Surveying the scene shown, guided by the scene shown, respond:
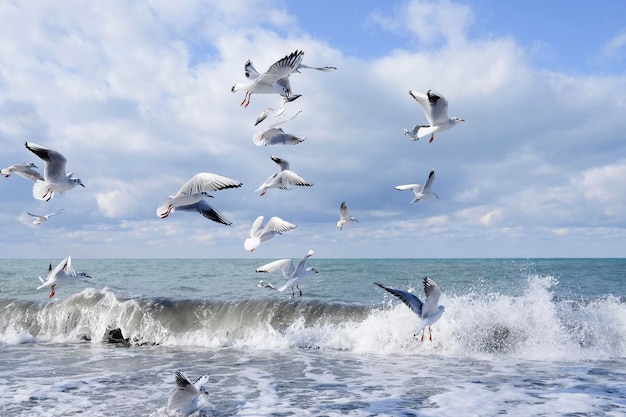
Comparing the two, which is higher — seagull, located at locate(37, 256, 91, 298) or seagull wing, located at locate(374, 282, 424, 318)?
seagull, located at locate(37, 256, 91, 298)

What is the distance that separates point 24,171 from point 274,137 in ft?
14.2

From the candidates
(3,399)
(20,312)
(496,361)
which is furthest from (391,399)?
(20,312)

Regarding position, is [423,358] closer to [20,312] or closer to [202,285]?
[20,312]

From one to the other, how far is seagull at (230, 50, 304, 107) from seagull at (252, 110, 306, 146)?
0.99 metres

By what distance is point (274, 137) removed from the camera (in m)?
10.3

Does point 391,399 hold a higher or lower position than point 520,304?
lower

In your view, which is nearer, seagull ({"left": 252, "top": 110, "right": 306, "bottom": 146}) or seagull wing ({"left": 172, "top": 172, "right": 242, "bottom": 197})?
seagull wing ({"left": 172, "top": 172, "right": 242, "bottom": 197})

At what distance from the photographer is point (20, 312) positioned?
17.5 metres

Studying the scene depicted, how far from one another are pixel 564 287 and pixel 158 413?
66.7ft

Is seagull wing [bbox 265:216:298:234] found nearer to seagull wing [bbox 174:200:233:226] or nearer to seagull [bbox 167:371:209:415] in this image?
seagull wing [bbox 174:200:233:226]

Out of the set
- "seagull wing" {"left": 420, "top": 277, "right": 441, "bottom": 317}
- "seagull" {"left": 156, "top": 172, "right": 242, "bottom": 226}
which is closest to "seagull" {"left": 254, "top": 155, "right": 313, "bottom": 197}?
"seagull" {"left": 156, "top": 172, "right": 242, "bottom": 226}

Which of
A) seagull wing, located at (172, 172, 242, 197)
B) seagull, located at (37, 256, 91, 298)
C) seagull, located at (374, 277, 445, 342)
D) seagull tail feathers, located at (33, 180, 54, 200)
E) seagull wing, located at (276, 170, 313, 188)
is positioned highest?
seagull wing, located at (276, 170, 313, 188)

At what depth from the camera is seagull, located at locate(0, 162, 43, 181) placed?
9700 mm

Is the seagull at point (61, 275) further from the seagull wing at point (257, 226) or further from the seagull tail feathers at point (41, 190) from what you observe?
the seagull wing at point (257, 226)
